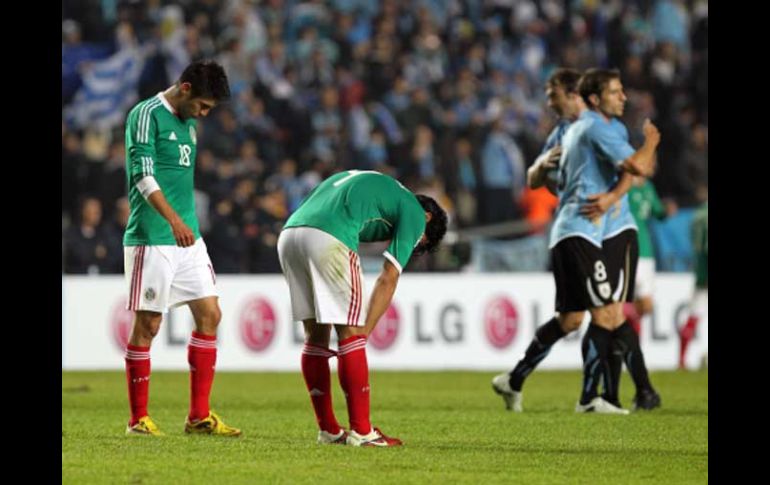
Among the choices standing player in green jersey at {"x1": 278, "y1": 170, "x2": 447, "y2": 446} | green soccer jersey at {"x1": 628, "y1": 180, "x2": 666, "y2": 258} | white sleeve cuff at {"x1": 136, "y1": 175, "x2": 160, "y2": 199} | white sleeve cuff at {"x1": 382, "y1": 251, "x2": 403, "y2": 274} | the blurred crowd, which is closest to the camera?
white sleeve cuff at {"x1": 382, "y1": 251, "x2": 403, "y2": 274}

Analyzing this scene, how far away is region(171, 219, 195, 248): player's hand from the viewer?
930cm

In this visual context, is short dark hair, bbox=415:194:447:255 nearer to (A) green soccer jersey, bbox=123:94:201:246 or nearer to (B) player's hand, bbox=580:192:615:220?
(A) green soccer jersey, bbox=123:94:201:246

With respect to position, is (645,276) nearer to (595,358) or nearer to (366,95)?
(595,358)

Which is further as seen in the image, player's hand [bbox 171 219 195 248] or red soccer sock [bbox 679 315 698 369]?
red soccer sock [bbox 679 315 698 369]

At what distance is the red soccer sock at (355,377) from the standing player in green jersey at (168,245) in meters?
1.17

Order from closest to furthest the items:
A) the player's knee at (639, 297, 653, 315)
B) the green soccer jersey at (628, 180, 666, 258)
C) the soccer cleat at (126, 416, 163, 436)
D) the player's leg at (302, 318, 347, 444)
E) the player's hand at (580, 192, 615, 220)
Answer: the player's leg at (302, 318, 347, 444) < the soccer cleat at (126, 416, 163, 436) < the player's hand at (580, 192, 615, 220) < the green soccer jersey at (628, 180, 666, 258) < the player's knee at (639, 297, 653, 315)

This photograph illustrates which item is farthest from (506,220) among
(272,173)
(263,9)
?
(263,9)

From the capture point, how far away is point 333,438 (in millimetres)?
9164

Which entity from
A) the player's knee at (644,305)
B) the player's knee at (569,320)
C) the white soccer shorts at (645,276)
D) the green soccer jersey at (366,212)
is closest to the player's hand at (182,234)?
the green soccer jersey at (366,212)

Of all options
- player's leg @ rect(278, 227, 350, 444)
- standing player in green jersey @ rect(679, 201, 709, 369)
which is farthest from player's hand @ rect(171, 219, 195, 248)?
standing player in green jersey @ rect(679, 201, 709, 369)

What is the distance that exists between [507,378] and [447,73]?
40.5ft

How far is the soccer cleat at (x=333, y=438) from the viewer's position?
912 centimetres

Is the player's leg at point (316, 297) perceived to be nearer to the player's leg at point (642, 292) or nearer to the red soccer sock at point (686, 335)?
the player's leg at point (642, 292)

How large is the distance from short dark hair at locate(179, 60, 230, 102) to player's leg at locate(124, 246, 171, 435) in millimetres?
1017
